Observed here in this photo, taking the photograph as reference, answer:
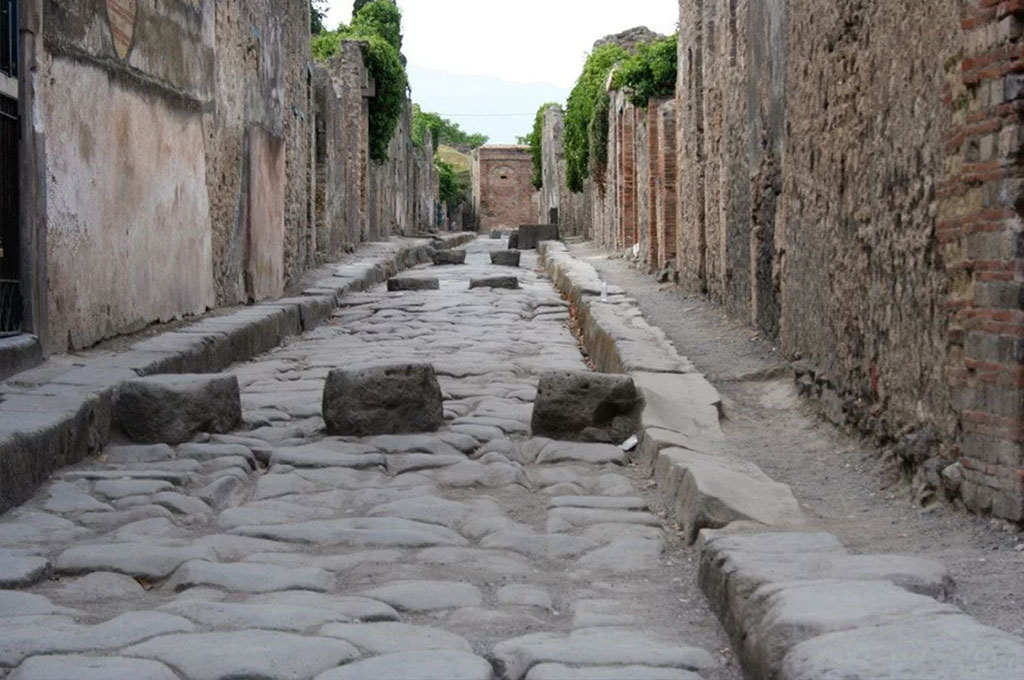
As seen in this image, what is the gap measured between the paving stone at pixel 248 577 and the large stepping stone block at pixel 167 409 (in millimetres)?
2175

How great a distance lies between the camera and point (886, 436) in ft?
17.1

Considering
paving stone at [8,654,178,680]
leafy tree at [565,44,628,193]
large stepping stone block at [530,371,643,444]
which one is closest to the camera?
paving stone at [8,654,178,680]

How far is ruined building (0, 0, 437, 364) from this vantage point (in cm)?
706

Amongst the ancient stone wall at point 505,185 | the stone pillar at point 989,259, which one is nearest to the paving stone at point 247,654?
the stone pillar at point 989,259

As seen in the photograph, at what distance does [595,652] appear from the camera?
10.3 ft

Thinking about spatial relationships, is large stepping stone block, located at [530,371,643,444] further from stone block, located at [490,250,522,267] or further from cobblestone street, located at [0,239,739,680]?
stone block, located at [490,250,522,267]

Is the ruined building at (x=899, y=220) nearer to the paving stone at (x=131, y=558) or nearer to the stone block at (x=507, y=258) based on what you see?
the paving stone at (x=131, y=558)

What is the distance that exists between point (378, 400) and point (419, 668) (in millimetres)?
3407

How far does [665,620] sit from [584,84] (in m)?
26.4

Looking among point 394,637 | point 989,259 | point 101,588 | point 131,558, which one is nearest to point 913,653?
point 394,637

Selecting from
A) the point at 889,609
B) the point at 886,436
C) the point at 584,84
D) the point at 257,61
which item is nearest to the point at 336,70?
the point at 584,84

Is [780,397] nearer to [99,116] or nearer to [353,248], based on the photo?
[99,116]

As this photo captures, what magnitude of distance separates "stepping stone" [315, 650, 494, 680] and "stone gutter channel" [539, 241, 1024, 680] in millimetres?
622

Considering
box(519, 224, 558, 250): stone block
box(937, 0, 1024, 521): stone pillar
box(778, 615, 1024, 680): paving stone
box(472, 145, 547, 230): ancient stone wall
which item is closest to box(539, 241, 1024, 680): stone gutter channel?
box(778, 615, 1024, 680): paving stone
